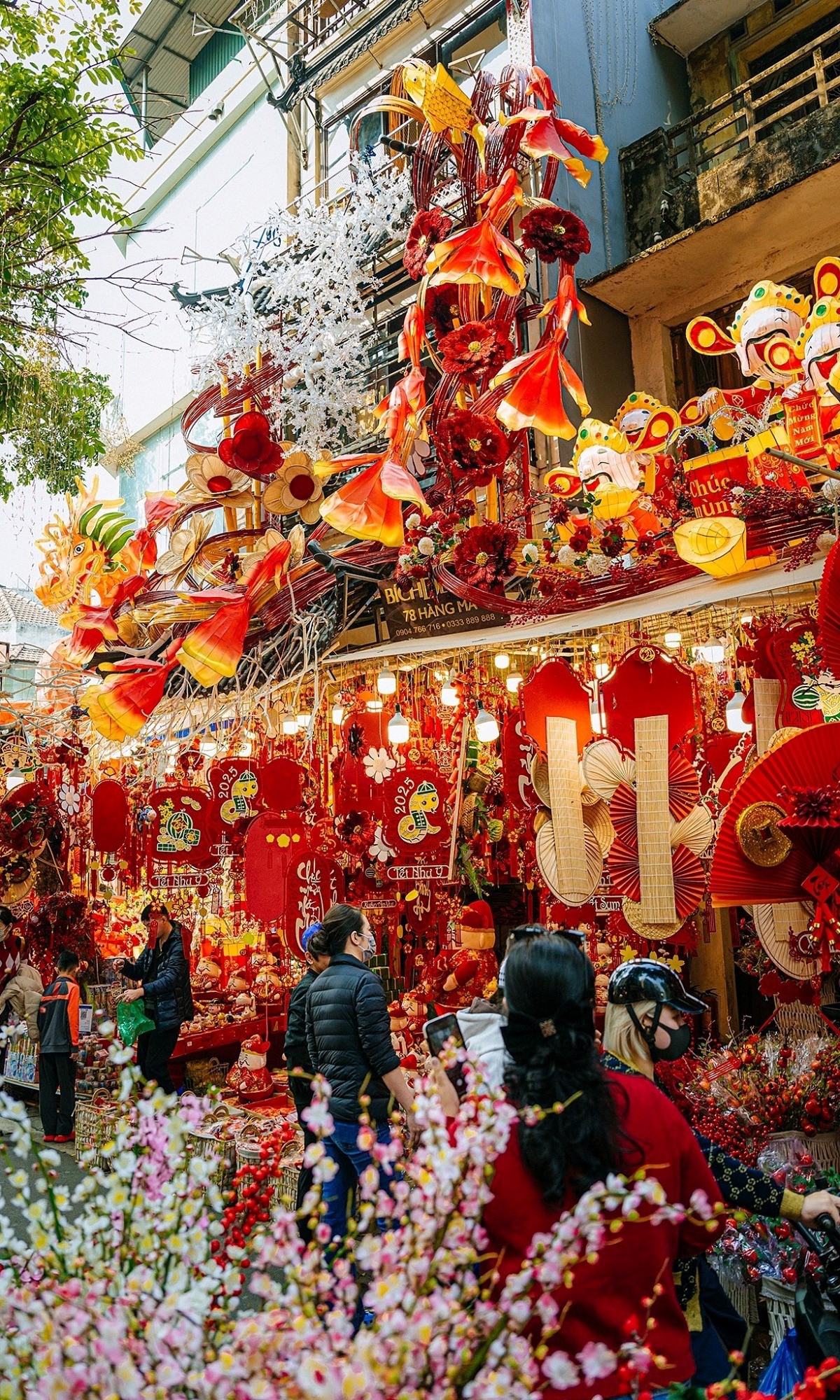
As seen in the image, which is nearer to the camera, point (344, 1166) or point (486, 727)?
point (344, 1166)

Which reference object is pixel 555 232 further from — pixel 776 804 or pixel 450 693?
pixel 776 804

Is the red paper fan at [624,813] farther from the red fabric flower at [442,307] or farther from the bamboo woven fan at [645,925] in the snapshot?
the red fabric flower at [442,307]

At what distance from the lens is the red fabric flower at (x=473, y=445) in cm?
498

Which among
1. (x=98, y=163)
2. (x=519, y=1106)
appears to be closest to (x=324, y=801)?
(x=98, y=163)

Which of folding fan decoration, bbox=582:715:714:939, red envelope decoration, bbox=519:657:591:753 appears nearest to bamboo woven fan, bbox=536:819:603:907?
folding fan decoration, bbox=582:715:714:939

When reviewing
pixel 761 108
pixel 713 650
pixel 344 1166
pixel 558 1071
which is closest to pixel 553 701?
pixel 713 650

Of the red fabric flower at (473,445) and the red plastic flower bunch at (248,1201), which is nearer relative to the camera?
the red plastic flower bunch at (248,1201)

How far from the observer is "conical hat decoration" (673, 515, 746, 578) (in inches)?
153

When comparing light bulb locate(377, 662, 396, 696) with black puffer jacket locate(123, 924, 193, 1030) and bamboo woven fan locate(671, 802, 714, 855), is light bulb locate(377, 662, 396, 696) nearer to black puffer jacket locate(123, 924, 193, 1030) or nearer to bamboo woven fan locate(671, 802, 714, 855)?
bamboo woven fan locate(671, 802, 714, 855)

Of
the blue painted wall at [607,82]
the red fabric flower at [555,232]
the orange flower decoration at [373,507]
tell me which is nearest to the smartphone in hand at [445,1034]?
the orange flower decoration at [373,507]

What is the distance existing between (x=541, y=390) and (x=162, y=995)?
4727 mm

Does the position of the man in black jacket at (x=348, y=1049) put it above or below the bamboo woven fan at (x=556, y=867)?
below

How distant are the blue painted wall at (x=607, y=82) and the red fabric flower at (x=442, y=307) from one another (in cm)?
224

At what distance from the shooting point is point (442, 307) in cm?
633
